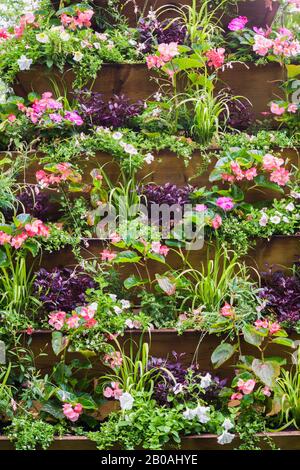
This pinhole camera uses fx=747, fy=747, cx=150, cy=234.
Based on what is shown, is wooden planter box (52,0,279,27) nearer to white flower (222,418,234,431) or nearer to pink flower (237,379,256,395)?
pink flower (237,379,256,395)

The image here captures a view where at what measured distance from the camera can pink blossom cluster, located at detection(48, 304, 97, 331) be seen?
302cm

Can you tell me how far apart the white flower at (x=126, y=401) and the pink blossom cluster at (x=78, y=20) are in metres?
2.11

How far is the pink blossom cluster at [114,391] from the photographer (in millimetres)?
2953

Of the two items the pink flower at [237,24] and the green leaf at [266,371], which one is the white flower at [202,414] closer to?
the green leaf at [266,371]

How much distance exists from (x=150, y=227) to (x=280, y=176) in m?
0.68

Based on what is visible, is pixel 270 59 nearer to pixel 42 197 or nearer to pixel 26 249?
pixel 42 197

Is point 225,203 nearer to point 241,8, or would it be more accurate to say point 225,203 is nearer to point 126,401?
point 126,401

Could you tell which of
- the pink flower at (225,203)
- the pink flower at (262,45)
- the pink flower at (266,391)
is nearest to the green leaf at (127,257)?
the pink flower at (225,203)

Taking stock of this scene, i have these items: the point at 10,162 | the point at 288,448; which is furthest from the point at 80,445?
the point at 10,162

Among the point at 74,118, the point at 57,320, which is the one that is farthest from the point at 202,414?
the point at 74,118

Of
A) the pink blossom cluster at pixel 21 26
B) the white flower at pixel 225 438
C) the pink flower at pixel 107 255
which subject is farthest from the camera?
the pink blossom cluster at pixel 21 26

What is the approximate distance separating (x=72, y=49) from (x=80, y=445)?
2050 mm

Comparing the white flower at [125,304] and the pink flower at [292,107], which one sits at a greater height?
the pink flower at [292,107]

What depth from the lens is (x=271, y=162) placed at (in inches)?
139
